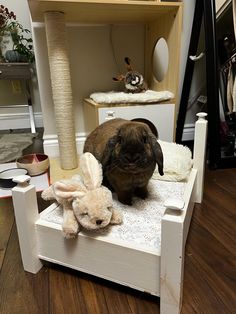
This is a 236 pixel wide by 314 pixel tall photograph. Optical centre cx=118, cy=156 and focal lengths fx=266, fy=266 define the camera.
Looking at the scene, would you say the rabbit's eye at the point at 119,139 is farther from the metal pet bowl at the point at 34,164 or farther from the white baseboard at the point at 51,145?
the white baseboard at the point at 51,145

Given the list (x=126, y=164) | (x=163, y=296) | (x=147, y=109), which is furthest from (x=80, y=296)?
(x=147, y=109)

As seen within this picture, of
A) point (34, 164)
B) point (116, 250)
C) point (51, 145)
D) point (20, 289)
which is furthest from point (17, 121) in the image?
point (116, 250)

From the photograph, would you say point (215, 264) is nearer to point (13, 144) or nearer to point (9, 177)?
point (9, 177)

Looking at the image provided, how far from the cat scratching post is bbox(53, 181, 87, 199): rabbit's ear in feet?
2.76

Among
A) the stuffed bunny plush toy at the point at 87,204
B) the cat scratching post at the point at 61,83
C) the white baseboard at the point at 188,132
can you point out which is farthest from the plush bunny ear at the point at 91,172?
the white baseboard at the point at 188,132

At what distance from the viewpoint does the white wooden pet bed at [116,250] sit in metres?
0.58

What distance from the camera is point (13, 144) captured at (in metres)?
2.09

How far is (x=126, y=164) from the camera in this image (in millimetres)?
739

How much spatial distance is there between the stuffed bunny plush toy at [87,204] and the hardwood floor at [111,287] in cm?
17

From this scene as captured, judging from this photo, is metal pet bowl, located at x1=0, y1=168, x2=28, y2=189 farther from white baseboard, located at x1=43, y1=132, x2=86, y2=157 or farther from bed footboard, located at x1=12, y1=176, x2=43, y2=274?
bed footboard, located at x1=12, y1=176, x2=43, y2=274

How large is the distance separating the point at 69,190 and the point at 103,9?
3.48 ft

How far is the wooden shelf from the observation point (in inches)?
49.1

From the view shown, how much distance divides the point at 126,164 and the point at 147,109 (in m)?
0.85

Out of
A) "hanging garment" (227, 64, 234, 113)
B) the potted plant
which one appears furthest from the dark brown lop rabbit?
the potted plant
